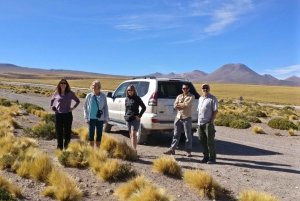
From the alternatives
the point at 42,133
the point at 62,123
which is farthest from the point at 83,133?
the point at 62,123

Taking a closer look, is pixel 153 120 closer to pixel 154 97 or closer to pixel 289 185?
pixel 154 97

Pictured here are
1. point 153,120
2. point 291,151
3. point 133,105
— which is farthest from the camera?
point 291,151

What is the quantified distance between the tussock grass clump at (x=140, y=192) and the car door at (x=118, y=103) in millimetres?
4938

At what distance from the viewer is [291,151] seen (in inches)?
402

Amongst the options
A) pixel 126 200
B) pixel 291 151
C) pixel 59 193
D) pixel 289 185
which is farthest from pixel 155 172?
pixel 291 151

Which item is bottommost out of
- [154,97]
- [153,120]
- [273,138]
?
[273,138]

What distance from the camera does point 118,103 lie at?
10312 mm

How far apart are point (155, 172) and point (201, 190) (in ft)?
4.34

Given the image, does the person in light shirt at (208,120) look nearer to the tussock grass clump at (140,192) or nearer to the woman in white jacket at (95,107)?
the woman in white jacket at (95,107)

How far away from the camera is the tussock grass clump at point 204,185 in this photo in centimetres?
526

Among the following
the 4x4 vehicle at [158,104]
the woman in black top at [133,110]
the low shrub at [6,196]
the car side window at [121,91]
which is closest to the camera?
the low shrub at [6,196]

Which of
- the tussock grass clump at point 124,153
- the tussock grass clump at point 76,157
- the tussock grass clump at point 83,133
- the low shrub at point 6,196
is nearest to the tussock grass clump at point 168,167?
the tussock grass clump at point 124,153

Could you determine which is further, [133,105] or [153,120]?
[153,120]

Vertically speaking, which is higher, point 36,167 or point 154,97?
point 154,97
